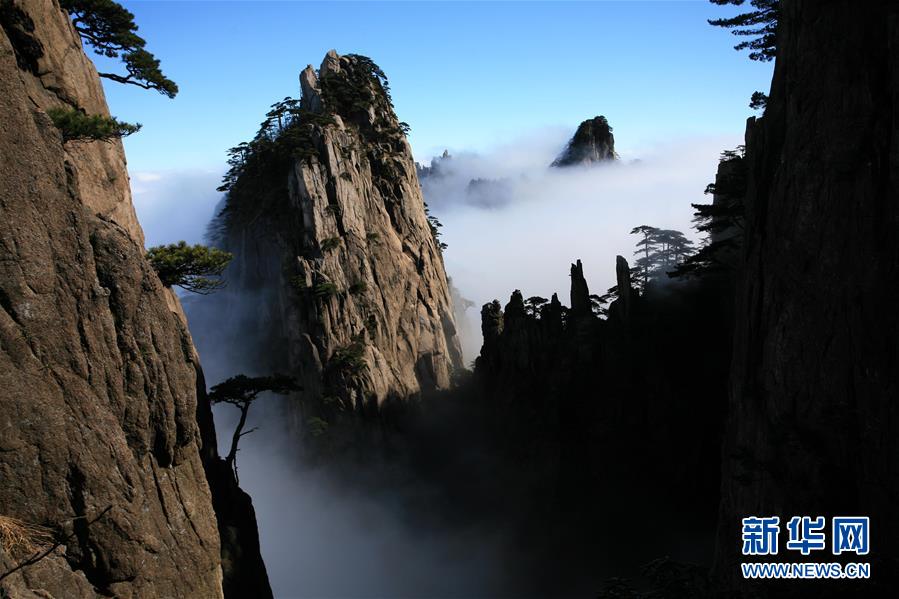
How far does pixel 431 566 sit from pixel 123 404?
38995 millimetres

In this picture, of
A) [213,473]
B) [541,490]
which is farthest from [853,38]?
[541,490]

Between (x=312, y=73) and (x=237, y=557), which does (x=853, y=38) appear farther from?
(x=312, y=73)

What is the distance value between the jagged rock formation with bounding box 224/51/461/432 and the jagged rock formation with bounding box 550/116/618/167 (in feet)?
173

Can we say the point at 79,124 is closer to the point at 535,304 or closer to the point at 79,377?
the point at 79,377

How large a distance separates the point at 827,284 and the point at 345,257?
48.5 m

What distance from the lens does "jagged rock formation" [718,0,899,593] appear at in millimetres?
16281

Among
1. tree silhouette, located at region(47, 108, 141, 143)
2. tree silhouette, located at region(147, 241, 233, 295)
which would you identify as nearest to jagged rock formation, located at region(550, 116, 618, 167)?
tree silhouette, located at region(147, 241, 233, 295)

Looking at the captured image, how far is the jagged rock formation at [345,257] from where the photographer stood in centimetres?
5909

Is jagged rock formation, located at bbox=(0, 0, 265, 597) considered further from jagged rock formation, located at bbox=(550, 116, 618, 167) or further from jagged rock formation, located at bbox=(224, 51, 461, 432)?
jagged rock formation, located at bbox=(550, 116, 618, 167)

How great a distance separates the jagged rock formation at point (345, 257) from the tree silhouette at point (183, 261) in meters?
33.5

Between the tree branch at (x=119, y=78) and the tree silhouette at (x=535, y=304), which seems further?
the tree silhouette at (x=535, y=304)

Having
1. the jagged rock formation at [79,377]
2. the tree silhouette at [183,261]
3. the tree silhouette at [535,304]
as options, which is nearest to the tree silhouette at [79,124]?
the jagged rock formation at [79,377]

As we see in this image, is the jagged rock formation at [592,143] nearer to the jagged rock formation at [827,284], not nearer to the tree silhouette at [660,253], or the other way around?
the tree silhouette at [660,253]

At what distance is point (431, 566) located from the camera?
5109 cm
